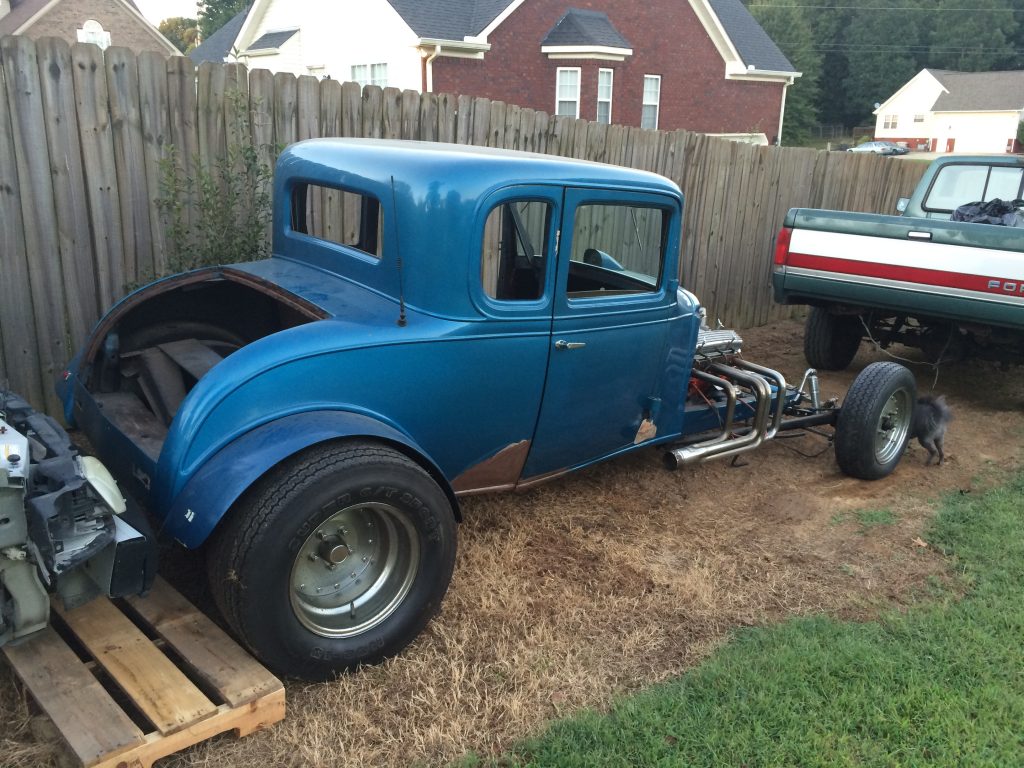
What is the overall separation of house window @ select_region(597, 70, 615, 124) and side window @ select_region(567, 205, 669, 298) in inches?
809

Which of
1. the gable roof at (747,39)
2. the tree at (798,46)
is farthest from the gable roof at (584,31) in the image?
→ the tree at (798,46)

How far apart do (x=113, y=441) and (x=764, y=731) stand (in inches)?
104

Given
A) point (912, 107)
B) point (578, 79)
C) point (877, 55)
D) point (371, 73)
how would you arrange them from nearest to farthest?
1. point (371, 73)
2. point (578, 79)
3. point (912, 107)
4. point (877, 55)

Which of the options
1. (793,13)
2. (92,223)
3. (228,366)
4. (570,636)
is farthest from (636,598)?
(793,13)

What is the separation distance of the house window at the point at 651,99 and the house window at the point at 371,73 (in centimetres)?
819

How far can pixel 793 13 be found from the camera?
59531 millimetres

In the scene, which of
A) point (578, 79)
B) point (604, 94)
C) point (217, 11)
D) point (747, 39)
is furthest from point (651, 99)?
point (217, 11)

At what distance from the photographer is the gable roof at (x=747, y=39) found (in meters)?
27.6

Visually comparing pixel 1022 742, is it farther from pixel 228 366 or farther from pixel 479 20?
pixel 479 20

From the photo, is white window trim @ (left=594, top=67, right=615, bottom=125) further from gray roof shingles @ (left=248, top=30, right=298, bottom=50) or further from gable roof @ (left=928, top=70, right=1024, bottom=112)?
gable roof @ (left=928, top=70, right=1024, bottom=112)

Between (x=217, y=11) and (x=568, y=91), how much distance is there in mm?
46667

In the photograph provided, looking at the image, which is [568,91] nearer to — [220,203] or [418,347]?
[220,203]

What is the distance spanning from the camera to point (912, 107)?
6119cm

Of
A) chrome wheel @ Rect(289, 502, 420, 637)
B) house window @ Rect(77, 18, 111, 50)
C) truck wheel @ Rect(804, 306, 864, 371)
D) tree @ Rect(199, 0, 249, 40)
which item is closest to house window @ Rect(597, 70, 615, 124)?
house window @ Rect(77, 18, 111, 50)
